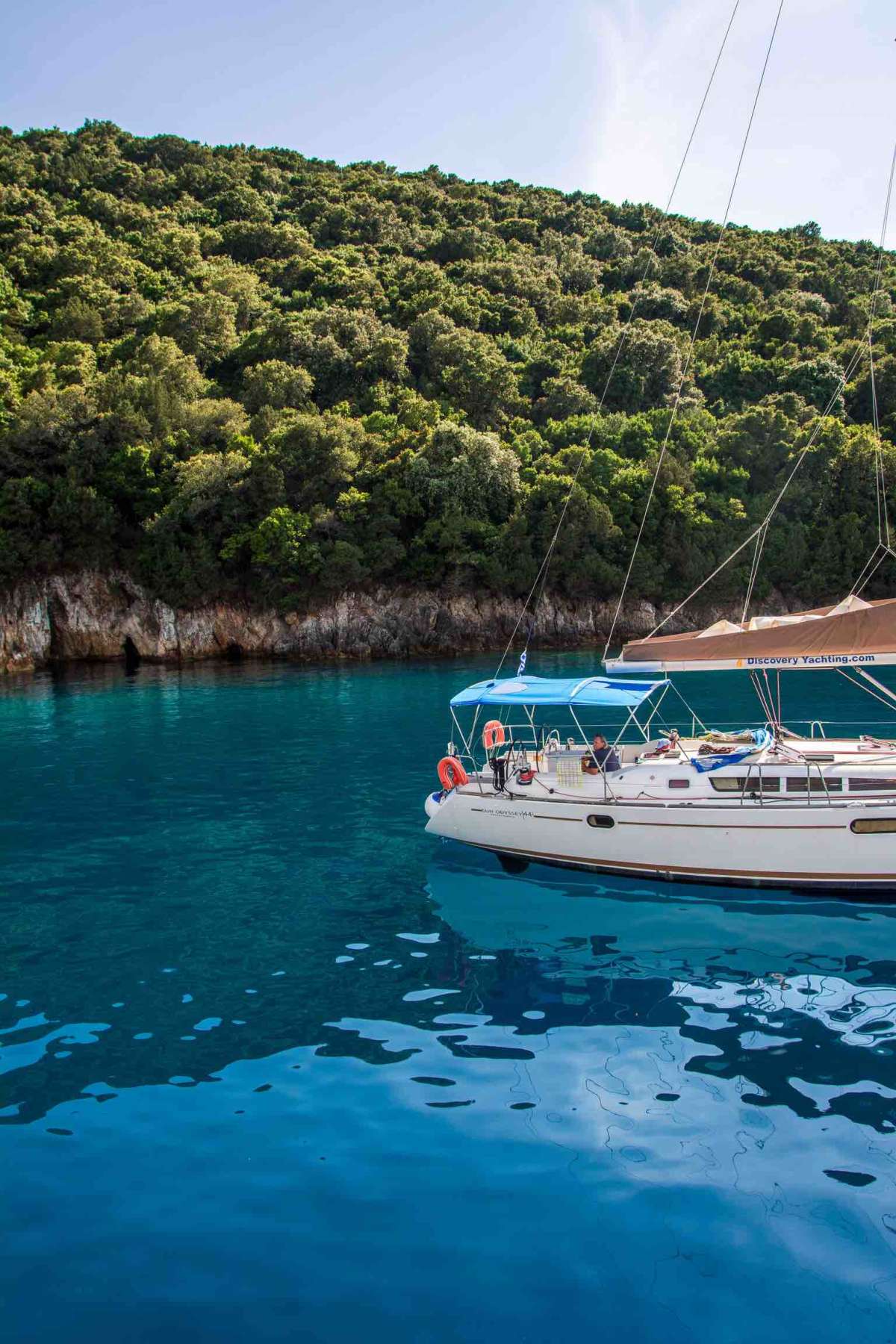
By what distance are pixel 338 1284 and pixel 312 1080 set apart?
273 cm

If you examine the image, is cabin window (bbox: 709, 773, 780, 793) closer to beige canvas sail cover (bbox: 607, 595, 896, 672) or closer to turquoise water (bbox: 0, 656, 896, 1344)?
turquoise water (bbox: 0, 656, 896, 1344)

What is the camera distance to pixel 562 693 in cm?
1669

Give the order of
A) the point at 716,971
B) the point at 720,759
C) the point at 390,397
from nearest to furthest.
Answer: the point at 716,971 → the point at 720,759 → the point at 390,397

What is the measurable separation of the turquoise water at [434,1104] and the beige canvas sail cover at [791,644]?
4091 mm

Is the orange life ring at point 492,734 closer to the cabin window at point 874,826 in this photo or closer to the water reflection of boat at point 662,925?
the water reflection of boat at point 662,925

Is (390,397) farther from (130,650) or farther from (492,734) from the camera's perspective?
(492,734)

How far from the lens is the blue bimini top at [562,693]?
16266 millimetres

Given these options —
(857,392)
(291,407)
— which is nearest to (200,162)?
(291,407)

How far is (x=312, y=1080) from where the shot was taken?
9.08 meters

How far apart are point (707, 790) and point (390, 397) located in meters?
61.1

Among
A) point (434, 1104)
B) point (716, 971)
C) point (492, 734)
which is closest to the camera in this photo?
point (434, 1104)

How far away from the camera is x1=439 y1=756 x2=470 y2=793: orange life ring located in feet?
54.7

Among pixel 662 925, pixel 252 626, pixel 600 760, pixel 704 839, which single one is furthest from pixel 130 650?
pixel 662 925

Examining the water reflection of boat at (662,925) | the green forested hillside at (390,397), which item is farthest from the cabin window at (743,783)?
the green forested hillside at (390,397)
